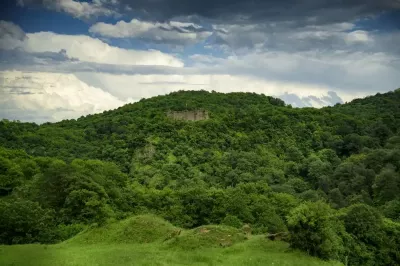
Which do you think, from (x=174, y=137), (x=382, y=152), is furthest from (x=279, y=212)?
(x=174, y=137)

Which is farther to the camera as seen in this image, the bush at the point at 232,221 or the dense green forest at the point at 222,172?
the bush at the point at 232,221

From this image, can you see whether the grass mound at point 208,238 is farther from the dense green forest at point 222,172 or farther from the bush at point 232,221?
the bush at point 232,221

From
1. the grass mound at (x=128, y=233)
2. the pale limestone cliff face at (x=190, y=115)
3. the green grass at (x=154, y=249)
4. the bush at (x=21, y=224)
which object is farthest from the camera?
the pale limestone cliff face at (x=190, y=115)

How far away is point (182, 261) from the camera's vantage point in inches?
1218

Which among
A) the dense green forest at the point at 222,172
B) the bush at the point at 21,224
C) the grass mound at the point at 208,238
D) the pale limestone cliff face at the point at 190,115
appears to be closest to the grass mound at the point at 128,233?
the grass mound at the point at 208,238

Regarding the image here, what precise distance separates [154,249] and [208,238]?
438 cm

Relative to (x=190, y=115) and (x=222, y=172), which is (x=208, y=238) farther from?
(x=190, y=115)

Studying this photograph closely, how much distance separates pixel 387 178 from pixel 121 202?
3650 cm

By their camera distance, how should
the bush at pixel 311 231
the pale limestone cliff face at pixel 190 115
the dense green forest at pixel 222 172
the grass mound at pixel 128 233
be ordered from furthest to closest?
1. the pale limestone cliff face at pixel 190 115
2. the dense green forest at pixel 222 172
3. the grass mound at pixel 128 233
4. the bush at pixel 311 231

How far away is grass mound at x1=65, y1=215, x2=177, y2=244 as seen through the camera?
36688 mm

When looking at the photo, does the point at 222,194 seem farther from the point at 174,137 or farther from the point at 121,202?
the point at 174,137

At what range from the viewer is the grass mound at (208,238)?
3428cm

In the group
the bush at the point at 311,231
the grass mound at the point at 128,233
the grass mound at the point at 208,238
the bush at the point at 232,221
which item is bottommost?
the bush at the point at 232,221

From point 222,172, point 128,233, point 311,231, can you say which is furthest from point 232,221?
point 222,172
